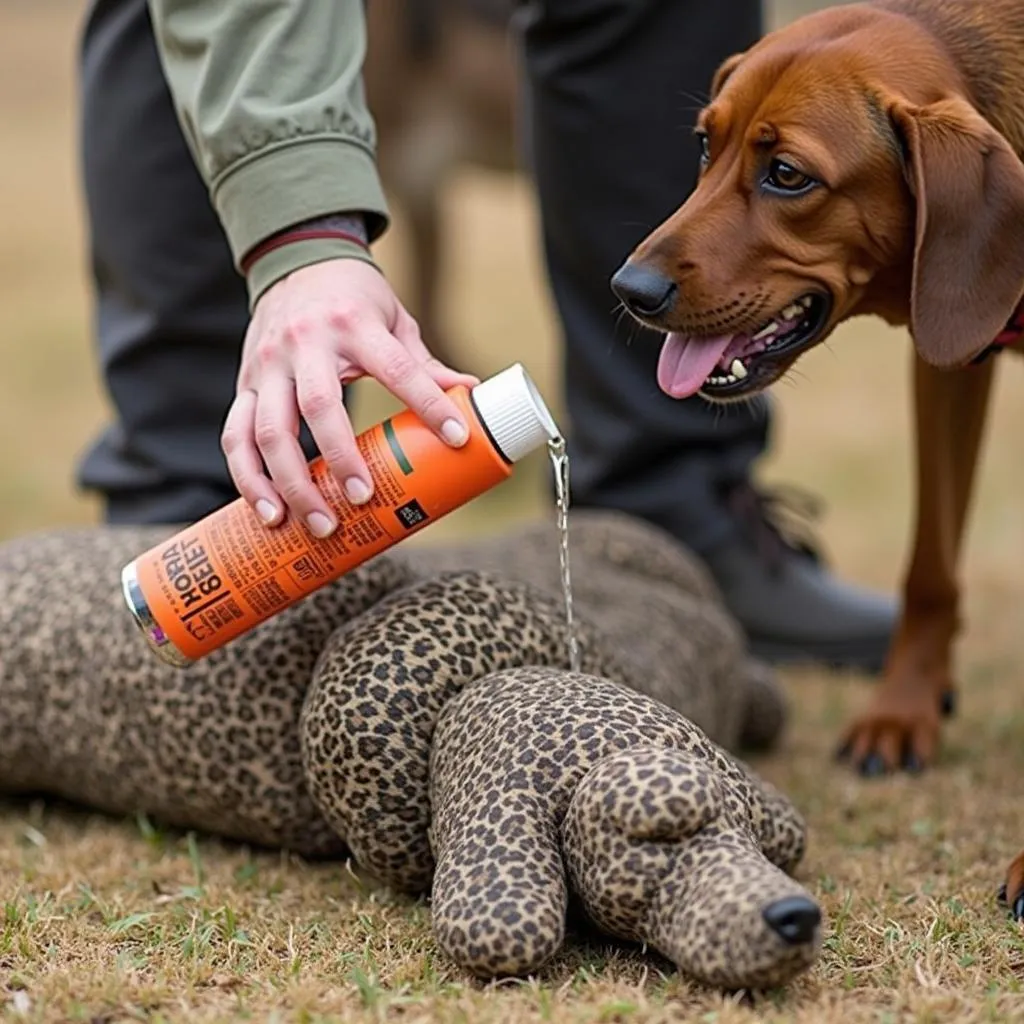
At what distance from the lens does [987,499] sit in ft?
18.0

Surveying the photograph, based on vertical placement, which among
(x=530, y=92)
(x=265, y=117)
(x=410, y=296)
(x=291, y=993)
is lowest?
(x=410, y=296)

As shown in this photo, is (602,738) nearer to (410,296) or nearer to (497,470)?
(497,470)

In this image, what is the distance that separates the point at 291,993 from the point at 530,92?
2.29 meters

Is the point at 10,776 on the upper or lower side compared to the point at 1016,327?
lower

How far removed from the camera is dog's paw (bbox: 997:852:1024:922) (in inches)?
90.7

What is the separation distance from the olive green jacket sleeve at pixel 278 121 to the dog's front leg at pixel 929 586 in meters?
1.17

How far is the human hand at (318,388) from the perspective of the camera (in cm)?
226

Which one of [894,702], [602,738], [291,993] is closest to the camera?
[291,993]

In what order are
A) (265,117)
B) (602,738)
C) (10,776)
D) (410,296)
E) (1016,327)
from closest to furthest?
(602,738), (265,117), (1016,327), (10,776), (410,296)

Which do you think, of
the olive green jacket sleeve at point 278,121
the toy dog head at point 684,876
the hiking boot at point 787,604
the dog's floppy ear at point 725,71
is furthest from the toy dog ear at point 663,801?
the hiking boot at point 787,604

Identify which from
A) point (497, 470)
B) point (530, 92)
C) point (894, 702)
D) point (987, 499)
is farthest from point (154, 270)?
point (987, 499)

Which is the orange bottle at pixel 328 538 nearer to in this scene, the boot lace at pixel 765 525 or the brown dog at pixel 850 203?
the brown dog at pixel 850 203

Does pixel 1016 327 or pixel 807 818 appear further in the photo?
pixel 807 818

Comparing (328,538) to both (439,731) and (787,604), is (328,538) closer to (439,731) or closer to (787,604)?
(439,731)
